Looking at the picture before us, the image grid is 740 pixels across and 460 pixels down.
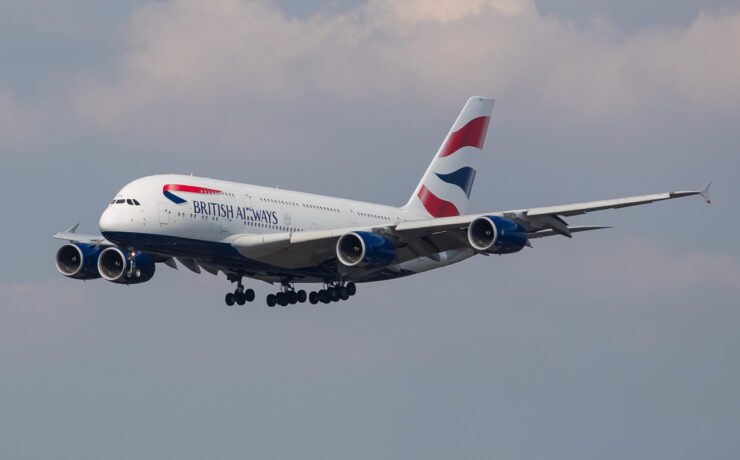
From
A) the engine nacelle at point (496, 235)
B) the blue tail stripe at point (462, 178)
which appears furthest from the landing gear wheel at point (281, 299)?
the engine nacelle at point (496, 235)

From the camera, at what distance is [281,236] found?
67938 millimetres

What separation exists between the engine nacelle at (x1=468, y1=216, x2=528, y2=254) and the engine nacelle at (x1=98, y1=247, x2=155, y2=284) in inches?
628

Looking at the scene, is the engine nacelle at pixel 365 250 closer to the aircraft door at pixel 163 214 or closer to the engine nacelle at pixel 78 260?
the aircraft door at pixel 163 214

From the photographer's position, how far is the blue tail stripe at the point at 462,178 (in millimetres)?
83225

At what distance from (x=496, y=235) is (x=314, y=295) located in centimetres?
1328

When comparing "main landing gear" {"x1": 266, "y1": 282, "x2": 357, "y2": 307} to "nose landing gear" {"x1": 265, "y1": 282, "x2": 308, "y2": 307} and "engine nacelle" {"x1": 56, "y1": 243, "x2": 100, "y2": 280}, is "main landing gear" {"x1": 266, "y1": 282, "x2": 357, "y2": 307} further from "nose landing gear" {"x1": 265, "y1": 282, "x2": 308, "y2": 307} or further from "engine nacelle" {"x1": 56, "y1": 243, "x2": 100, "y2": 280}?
"engine nacelle" {"x1": 56, "y1": 243, "x2": 100, "y2": 280}

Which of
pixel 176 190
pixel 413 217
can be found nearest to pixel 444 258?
pixel 413 217

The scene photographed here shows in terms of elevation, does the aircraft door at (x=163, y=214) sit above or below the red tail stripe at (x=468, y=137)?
below

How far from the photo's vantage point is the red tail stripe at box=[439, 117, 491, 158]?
3329 inches

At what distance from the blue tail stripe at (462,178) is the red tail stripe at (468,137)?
1240mm

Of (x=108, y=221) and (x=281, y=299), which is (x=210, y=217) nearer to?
(x=108, y=221)

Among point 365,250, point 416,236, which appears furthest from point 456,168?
point 365,250

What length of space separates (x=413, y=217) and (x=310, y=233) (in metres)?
13.1

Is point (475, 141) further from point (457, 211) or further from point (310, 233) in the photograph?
point (310, 233)
